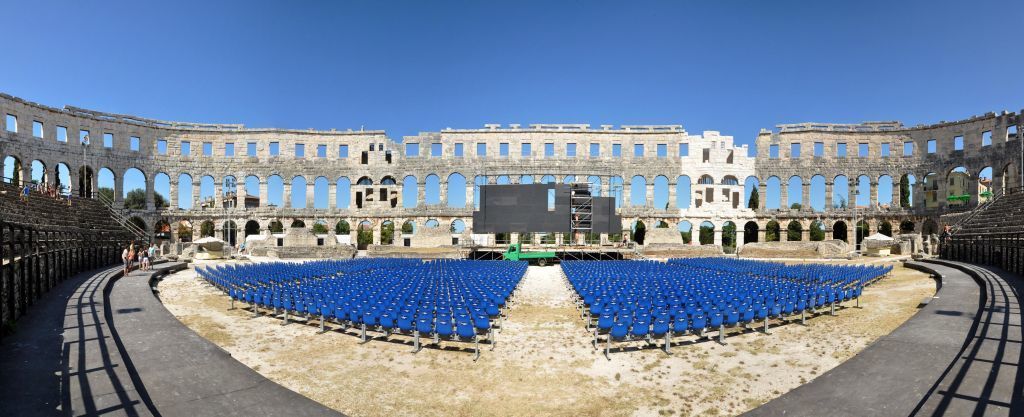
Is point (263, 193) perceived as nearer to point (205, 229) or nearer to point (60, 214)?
point (205, 229)

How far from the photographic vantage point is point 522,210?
32.7 m

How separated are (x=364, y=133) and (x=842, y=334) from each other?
157 feet

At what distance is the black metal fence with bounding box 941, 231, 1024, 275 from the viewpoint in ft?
56.2

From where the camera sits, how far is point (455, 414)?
6.08 meters

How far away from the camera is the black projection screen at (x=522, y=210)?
3256cm

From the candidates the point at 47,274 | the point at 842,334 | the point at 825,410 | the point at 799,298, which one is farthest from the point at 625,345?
the point at 47,274

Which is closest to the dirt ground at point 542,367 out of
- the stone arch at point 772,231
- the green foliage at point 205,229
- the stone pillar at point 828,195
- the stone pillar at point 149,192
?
the stone pillar at point 828,195

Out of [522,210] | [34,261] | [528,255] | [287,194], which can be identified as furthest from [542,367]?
[287,194]

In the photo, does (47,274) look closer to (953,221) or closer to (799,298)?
(799,298)

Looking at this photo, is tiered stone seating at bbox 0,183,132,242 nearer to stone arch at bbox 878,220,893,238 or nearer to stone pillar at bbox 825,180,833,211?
stone pillar at bbox 825,180,833,211

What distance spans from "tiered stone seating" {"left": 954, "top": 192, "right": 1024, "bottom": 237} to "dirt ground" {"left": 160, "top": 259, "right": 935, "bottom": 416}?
20613 millimetres

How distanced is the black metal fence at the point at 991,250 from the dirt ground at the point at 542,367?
10492mm

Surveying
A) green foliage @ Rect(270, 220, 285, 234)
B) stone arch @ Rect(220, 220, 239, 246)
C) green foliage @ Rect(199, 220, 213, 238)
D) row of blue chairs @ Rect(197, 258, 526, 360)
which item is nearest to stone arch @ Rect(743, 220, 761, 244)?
row of blue chairs @ Rect(197, 258, 526, 360)

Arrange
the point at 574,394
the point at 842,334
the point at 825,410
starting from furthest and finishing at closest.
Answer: the point at 842,334, the point at 574,394, the point at 825,410
